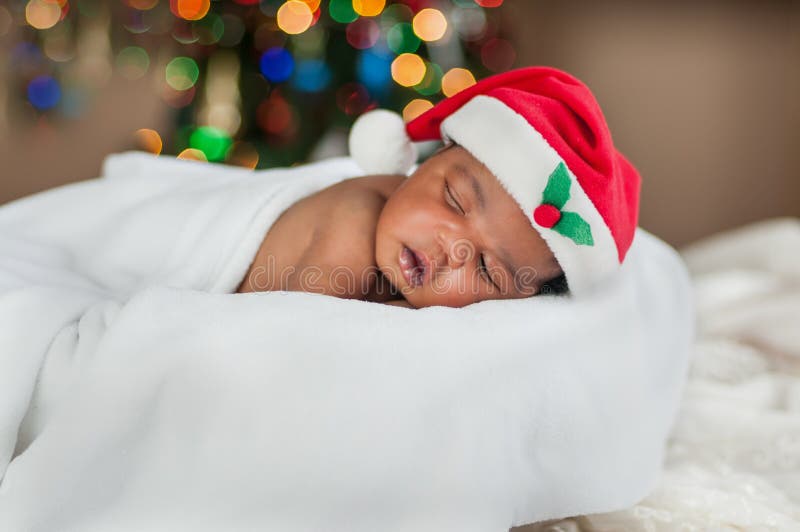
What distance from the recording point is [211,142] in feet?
8.21

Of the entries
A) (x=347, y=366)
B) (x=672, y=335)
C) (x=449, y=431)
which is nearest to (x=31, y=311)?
(x=347, y=366)

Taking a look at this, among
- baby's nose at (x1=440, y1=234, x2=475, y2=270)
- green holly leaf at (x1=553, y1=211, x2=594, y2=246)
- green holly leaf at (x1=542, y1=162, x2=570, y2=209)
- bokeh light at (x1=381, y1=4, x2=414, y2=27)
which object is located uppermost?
bokeh light at (x1=381, y1=4, x2=414, y2=27)

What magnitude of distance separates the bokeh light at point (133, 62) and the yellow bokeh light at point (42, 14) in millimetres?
292

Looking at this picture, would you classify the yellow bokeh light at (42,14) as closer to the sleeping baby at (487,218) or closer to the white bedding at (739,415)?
the sleeping baby at (487,218)

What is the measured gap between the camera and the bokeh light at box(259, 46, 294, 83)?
2.42m

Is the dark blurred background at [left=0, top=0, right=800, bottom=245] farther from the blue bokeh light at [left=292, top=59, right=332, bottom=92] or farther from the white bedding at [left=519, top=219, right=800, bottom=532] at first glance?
the white bedding at [left=519, top=219, right=800, bottom=532]

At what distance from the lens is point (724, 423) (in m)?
1.02

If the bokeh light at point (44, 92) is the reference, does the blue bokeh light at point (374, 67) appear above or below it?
above

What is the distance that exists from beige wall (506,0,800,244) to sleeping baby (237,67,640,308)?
7.80 feet

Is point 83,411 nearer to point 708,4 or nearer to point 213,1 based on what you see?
point 213,1

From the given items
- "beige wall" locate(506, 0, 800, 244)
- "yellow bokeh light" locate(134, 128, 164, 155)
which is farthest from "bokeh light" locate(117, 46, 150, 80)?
"beige wall" locate(506, 0, 800, 244)

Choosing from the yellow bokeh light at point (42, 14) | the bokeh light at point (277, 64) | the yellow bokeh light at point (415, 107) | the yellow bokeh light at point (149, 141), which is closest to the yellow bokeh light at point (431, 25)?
the yellow bokeh light at point (415, 107)

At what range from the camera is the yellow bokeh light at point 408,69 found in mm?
2434

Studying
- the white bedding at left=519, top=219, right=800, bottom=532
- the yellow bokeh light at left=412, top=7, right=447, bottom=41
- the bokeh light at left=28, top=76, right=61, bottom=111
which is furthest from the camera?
the bokeh light at left=28, top=76, right=61, bottom=111
